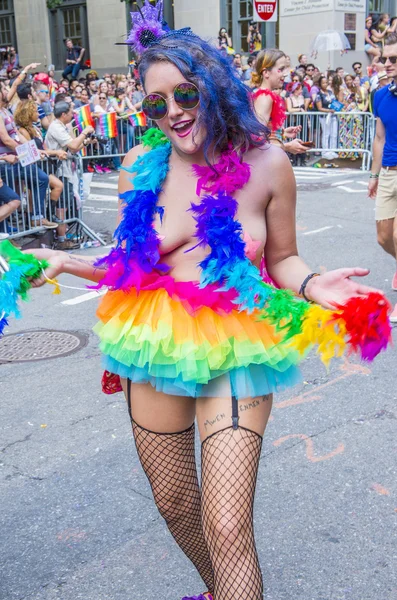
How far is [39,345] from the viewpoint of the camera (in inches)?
226

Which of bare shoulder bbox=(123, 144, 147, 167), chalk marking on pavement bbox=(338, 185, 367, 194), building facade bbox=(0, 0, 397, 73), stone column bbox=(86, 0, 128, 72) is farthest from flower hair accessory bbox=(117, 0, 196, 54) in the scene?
stone column bbox=(86, 0, 128, 72)

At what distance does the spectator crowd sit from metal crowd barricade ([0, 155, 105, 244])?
0.04 feet

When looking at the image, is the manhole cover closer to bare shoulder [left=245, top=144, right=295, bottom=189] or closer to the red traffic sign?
bare shoulder [left=245, top=144, right=295, bottom=189]

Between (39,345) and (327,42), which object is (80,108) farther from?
(327,42)

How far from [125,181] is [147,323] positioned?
0.57 meters

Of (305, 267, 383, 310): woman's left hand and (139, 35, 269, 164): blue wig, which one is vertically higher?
(139, 35, 269, 164): blue wig

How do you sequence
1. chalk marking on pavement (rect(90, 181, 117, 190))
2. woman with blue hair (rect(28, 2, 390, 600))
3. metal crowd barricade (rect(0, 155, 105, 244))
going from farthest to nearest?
→ chalk marking on pavement (rect(90, 181, 117, 190))
metal crowd barricade (rect(0, 155, 105, 244))
woman with blue hair (rect(28, 2, 390, 600))

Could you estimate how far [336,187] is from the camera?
13289mm

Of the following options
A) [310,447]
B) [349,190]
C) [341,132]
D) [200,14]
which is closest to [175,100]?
[310,447]

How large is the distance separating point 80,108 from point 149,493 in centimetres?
774

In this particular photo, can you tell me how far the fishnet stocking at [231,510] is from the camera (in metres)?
2.10

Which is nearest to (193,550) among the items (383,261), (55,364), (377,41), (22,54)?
(55,364)

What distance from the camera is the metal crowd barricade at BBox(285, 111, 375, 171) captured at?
622 inches

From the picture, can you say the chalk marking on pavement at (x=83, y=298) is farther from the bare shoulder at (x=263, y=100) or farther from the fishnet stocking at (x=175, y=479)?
the fishnet stocking at (x=175, y=479)
